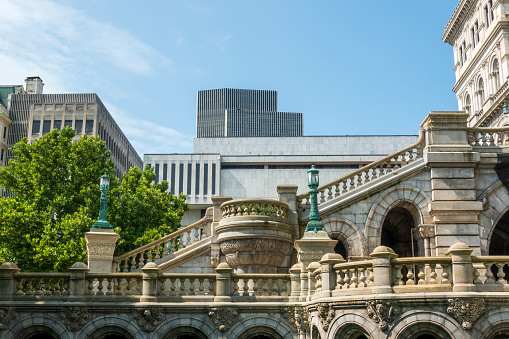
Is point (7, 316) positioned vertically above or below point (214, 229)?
below

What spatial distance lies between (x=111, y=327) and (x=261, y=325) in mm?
5309

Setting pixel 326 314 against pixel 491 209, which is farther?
pixel 491 209

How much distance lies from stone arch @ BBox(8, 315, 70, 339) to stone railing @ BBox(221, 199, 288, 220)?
320 inches

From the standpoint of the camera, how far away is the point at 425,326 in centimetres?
1753

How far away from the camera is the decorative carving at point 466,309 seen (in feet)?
56.3

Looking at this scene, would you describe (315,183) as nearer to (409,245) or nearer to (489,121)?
(409,245)

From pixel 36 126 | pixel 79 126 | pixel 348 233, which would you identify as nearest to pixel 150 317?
pixel 348 233

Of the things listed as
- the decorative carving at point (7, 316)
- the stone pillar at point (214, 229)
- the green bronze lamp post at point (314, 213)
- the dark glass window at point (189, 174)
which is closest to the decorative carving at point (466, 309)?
the green bronze lamp post at point (314, 213)

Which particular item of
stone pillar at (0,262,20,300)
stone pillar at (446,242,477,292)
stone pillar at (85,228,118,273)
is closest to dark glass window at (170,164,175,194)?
stone pillar at (85,228,118,273)

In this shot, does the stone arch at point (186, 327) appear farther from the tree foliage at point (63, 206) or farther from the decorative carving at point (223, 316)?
the tree foliage at point (63, 206)

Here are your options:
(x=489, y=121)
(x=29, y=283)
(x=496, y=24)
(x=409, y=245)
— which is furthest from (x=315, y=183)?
(x=496, y=24)

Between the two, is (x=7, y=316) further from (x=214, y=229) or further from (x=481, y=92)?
(x=481, y=92)

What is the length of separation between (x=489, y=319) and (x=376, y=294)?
316 centimetres

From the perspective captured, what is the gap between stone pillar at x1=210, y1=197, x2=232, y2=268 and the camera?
26453 millimetres
